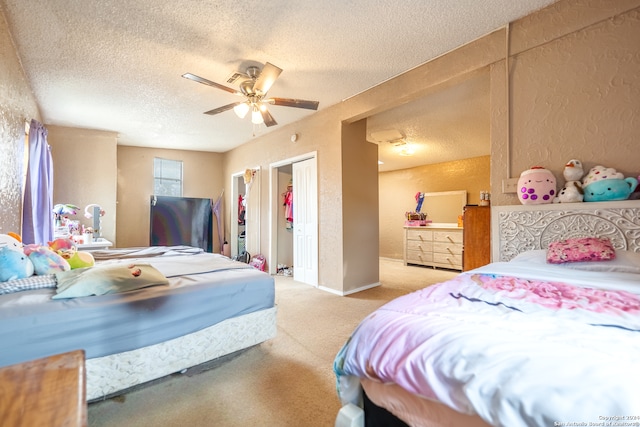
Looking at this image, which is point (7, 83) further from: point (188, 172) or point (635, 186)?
point (635, 186)

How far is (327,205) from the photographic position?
154 inches

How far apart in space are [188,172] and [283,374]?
18.0 feet

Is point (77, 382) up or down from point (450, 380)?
up

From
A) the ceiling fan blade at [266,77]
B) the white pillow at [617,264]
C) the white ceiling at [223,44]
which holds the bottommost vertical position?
the white pillow at [617,264]

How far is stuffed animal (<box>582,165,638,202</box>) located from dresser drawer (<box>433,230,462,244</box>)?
374cm

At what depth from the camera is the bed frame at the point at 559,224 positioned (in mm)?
1709

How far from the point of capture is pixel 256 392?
1674 millimetres

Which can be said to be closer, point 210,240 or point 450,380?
point 450,380

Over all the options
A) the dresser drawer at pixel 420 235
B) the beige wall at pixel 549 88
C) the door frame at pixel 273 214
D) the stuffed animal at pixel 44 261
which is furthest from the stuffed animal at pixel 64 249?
the dresser drawer at pixel 420 235

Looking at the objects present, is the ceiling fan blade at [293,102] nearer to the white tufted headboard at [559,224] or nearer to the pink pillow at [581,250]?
the white tufted headboard at [559,224]

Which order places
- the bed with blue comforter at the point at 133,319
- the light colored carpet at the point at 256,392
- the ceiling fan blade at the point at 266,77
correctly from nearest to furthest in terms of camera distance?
the bed with blue comforter at the point at 133,319 → the light colored carpet at the point at 256,392 → the ceiling fan blade at the point at 266,77

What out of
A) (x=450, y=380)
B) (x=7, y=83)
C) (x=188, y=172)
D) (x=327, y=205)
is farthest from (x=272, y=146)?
(x=450, y=380)

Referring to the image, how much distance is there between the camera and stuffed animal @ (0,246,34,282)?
152 cm

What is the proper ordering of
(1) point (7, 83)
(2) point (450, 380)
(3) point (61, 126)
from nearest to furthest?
(2) point (450, 380) → (1) point (7, 83) → (3) point (61, 126)
